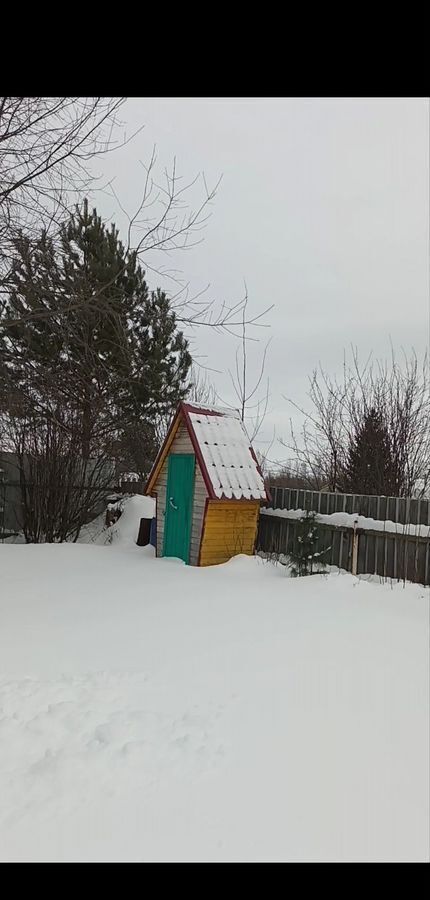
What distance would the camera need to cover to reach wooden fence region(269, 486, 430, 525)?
19.8ft

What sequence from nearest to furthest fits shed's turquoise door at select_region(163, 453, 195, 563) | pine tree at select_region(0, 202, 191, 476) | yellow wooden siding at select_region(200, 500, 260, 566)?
1. pine tree at select_region(0, 202, 191, 476)
2. yellow wooden siding at select_region(200, 500, 260, 566)
3. shed's turquoise door at select_region(163, 453, 195, 563)

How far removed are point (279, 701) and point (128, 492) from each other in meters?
10.3

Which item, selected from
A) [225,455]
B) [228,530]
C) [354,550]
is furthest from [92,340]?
[354,550]

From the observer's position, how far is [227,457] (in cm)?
834

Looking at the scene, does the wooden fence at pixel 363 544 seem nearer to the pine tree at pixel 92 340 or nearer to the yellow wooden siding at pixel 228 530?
the yellow wooden siding at pixel 228 530

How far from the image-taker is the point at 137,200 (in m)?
6.08

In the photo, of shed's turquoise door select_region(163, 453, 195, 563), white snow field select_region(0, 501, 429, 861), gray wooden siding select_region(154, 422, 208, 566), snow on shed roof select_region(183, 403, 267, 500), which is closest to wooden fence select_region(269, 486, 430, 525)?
snow on shed roof select_region(183, 403, 267, 500)

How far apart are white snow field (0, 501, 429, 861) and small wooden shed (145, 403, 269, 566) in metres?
2.49

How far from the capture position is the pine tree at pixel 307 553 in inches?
271

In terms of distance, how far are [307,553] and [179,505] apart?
7.56 feet

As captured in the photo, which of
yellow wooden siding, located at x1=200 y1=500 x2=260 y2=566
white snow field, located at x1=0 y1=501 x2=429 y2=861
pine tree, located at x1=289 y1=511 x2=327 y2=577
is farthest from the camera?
yellow wooden siding, located at x1=200 y1=500 x2=260 y2=566

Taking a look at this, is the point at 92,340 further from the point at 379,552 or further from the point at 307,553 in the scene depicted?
the point at 379,552

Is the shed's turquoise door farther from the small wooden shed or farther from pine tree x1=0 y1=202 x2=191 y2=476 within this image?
pine tree x1=0 y1=202 x2=191 y2=476

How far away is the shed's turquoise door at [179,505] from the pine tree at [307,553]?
70.5 inches
